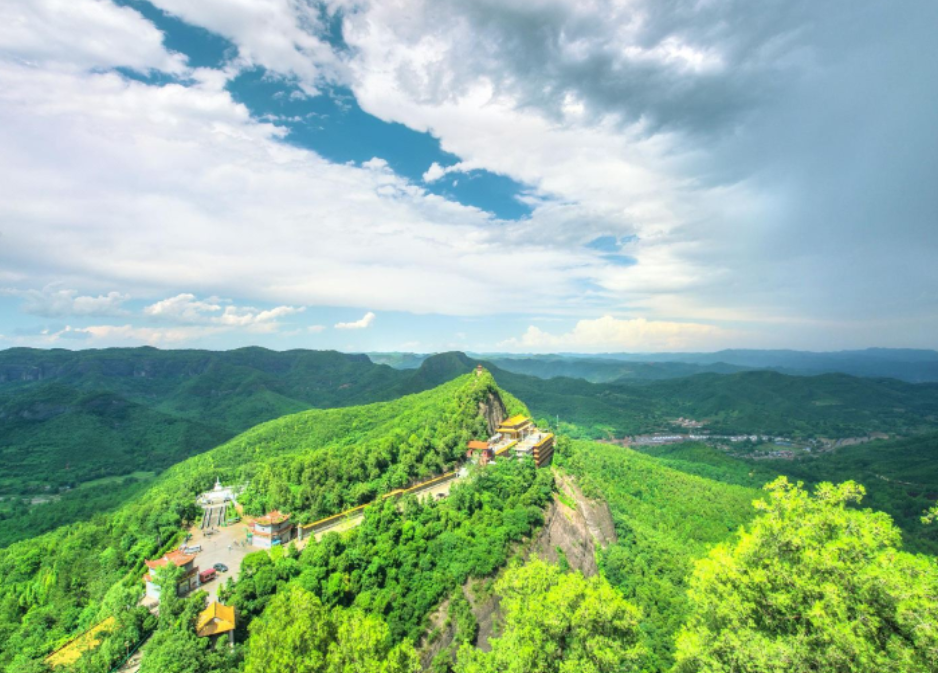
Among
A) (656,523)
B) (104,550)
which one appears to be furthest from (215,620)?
(656,523)

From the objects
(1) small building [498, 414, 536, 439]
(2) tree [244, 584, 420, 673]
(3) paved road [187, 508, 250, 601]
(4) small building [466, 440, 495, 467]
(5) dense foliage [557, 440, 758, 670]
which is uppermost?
(1) small building [498, 414, 536, 439]

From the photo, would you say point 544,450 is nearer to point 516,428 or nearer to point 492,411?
point 516,428

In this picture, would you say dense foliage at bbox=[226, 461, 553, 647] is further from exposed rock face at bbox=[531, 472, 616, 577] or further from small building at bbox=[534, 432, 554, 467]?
small building at bbox=[534, 432, 554, 467]

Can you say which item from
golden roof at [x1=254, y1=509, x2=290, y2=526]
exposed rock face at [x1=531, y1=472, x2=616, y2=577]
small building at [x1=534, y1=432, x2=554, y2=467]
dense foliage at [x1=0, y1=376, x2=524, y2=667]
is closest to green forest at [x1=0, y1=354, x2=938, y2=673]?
dense foliage at [x1=0, y1=376, x2=524, y2=667]

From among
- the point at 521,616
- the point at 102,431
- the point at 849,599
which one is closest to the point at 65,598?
the point at 521,616

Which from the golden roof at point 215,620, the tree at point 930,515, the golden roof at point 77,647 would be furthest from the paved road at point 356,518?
the tree at point 930,515

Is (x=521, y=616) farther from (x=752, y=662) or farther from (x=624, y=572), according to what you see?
(x=624, y=572)

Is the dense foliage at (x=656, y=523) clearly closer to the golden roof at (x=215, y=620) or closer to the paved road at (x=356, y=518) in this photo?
the paved road at (x=356, y=518)
